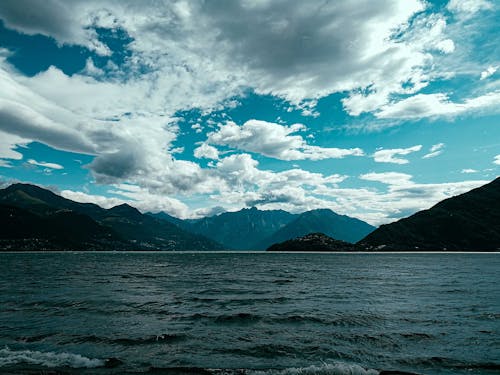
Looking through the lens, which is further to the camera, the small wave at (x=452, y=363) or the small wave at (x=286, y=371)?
the small wave at (x=452, y=363)

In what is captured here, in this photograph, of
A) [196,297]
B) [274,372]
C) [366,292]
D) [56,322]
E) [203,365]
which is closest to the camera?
[274,372]

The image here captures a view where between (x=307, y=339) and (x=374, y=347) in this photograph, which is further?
(x=307, y=339)

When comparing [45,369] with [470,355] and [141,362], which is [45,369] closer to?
A: [141,362]

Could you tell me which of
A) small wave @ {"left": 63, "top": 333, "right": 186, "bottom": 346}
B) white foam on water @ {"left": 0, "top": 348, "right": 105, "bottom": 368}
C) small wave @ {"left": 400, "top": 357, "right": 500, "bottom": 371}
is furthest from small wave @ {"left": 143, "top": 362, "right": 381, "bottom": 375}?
small wave @ {"left": 63, "top": 333, "right": 186, "bottom": 346}

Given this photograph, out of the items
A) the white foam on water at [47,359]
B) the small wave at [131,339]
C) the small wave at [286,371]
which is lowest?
the small wave at [131,339]

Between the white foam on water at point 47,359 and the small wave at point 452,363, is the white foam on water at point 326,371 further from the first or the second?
the white foam on water at point 47,359

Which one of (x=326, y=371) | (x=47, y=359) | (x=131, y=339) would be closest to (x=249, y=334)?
(x=131, y=339)

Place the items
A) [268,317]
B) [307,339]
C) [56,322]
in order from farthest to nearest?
[268,317], [56,322], [307,339]

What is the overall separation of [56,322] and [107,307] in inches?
351

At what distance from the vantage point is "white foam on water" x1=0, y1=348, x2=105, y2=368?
21.9 meters

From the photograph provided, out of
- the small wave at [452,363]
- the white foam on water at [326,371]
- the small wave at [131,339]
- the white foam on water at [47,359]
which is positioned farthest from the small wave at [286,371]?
the small wave at [131,339]

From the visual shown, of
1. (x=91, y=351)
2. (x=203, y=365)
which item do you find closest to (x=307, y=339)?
(x=203, y=365)

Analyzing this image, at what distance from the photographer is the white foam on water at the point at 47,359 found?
21891mm

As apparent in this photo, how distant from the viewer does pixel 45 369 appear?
21.0 meters
